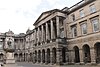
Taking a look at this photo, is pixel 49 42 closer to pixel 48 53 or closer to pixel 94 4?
pixel 48 53

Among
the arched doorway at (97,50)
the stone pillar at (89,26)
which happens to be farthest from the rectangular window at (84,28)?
the arched doorway at (97,50)

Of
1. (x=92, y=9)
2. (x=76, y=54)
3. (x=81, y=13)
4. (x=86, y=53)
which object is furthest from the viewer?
(x=76, y=54)

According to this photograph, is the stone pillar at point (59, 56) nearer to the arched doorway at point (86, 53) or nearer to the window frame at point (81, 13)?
the arched doorway at point (86, 53)

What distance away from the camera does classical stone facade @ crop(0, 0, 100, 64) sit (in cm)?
3185

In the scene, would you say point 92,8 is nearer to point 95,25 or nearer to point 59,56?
point 95,25

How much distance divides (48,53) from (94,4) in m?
18.0

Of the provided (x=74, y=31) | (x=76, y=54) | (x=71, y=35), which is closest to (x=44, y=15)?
(x=71, y=35)

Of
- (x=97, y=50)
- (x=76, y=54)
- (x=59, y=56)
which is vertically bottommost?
(x=59, y=56)

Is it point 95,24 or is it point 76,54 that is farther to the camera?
point 76,54

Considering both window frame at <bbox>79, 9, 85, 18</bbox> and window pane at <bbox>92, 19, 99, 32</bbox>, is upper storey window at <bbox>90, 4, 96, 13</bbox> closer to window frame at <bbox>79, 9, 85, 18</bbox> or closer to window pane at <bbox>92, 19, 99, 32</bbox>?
window pane at <bbox>92, 19, 99, 32</bbox>

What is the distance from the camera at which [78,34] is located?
36.1 meters

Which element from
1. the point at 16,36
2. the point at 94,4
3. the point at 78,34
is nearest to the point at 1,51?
the point at 16,36

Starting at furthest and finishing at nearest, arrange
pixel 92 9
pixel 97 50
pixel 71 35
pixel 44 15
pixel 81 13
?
pixel 44 15 → pixel 71 35 → pixel 81 13 → pixel 92 9 → pixel 97 50

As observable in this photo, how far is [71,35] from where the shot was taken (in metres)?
38.7
